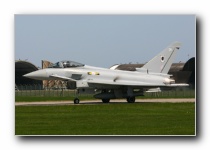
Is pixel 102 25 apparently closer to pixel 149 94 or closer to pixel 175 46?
pixel 175 46

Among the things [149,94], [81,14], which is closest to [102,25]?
[81,14]

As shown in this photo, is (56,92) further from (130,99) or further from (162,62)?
(130,99)

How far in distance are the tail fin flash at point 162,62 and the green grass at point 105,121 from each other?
1.60 meters

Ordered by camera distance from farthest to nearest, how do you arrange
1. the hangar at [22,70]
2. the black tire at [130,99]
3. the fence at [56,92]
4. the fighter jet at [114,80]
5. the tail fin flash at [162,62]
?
the black tire at [130,99]
the fighter jet at [114,80]
the tail fin flash at [162,62]
the fence at [56,92]
the hangar at [22,70]

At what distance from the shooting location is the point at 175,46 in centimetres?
1600

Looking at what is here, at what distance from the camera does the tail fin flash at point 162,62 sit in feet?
60.1

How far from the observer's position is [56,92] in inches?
848

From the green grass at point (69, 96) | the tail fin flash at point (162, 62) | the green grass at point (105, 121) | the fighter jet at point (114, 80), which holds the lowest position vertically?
the green grass at point (105, 121)

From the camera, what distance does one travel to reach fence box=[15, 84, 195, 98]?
16530mm

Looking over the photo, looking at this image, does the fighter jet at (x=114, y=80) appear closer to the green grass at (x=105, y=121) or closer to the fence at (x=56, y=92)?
the fence at (x=56, y=92)

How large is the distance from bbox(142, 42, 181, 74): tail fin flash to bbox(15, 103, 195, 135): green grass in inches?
62.9

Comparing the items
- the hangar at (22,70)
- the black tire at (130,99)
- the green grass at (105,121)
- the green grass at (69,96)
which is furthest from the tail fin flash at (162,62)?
the hangar at (22,70)

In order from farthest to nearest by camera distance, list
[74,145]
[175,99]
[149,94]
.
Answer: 1. [149,94]
2. [175,99]
3. [74,145]
